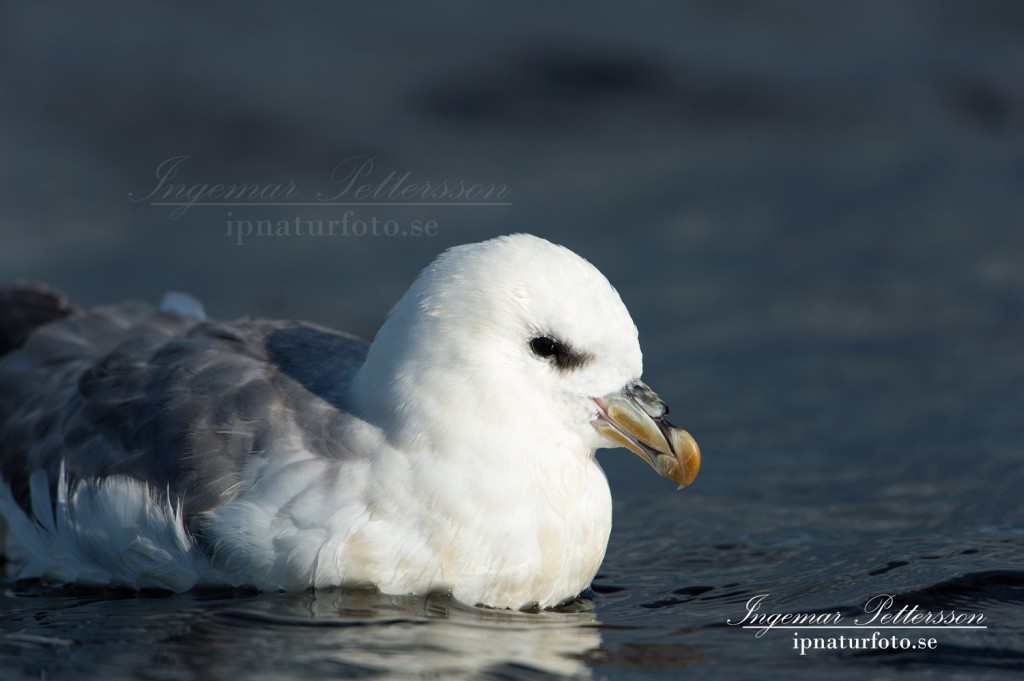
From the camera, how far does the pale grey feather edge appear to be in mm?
4125

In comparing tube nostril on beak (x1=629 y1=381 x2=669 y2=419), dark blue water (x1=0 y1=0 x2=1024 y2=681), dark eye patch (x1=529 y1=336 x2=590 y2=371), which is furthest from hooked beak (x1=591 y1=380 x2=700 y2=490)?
dark blue water (x1=0 y1=0 x2=1024 y2=681)

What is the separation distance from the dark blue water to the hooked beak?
441 millimetres

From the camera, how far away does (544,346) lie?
13.3 feet

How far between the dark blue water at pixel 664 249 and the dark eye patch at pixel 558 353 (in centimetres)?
77

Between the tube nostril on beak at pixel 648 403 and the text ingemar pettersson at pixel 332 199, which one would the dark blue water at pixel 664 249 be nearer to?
the text ingemar pettersson at pixel 332 199

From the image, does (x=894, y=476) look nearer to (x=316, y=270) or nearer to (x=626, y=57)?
(x=316, y=270)

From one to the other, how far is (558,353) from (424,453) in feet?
1.66

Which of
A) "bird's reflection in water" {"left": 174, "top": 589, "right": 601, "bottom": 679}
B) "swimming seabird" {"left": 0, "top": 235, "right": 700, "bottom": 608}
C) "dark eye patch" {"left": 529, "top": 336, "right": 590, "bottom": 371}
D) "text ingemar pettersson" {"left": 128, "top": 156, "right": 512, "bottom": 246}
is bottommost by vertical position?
"bird's reflection in water" {"left": 174, "top": 589, "right": 601, "bottom": 679}

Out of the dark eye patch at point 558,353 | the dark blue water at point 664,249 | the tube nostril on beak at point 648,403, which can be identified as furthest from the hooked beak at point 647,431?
the dark blue water at point 664,249

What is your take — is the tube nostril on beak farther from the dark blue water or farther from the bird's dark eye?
the dark blue water

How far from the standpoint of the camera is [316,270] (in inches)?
324

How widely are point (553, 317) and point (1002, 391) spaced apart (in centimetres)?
326

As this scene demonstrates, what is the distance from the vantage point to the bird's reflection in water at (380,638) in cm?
345

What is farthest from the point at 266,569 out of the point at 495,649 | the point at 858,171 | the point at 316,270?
the point at 858,171
